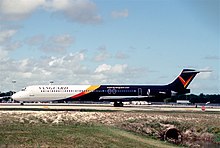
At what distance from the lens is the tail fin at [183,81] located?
88125 mm

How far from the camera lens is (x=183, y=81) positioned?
3506 inches

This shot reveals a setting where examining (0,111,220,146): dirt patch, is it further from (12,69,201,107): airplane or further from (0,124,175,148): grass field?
(12,69,201,107): airplane

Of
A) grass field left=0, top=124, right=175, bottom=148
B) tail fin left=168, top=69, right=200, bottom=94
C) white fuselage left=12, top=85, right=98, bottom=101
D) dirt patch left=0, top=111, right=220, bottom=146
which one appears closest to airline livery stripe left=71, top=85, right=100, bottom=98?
white fuselage left=12, top=85, right=98, bottom=101

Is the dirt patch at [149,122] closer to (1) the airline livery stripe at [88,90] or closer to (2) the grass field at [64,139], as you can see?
(2) the grass field at [64,139]

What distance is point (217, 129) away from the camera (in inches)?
1889

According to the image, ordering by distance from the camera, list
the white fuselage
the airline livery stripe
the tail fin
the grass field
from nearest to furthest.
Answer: the grass field → the white fuselage → the airline livery stripe → the tail fin

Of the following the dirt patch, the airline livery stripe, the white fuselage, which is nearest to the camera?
the dirt patch

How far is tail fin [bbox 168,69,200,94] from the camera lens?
88125mm

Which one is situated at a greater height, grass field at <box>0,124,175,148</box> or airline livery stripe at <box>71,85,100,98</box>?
airline livery stripe at <box>71,85,100,98</box>

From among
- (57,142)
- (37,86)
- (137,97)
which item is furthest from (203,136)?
(37,86)

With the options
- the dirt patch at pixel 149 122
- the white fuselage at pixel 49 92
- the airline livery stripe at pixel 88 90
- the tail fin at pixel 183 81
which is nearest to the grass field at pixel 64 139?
the dirt patch at pixel 149 122

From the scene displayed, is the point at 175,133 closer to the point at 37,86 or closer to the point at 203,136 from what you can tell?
the point at 203,136

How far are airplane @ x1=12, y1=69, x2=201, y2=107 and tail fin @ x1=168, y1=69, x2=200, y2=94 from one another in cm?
234

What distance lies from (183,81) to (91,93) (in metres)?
18.6
